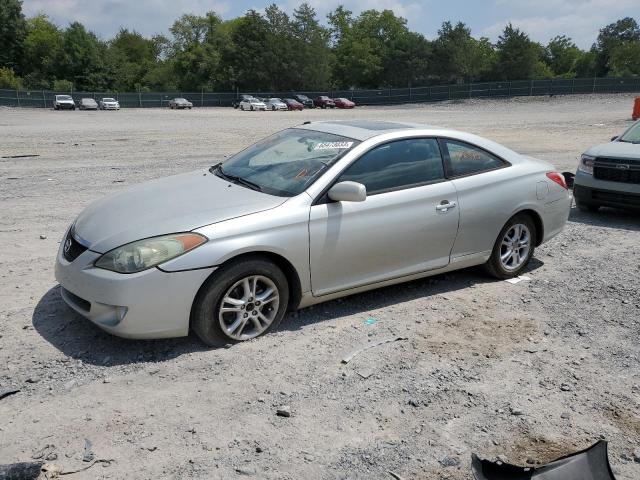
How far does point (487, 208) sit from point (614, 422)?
243 centimetres

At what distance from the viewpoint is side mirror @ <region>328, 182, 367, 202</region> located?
4574 mm

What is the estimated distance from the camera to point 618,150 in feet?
29.6

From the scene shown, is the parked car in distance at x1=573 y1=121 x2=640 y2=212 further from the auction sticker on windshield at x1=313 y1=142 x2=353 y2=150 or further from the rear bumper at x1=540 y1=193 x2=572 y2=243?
the auction sticker on windshield at x1=313 y1=142 x2=353 y2=150

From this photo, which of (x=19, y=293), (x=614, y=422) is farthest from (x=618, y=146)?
(x=19, y=293)

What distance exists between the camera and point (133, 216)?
14.5 ft

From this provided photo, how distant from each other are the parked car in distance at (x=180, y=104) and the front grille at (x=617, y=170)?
63976mm

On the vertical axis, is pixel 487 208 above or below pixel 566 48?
below

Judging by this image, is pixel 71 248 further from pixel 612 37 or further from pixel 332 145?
pixel 612 37

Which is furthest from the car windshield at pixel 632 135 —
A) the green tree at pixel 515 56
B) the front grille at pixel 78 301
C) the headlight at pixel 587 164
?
the green tree at pixel 515 56

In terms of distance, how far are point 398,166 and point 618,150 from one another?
17.8ft

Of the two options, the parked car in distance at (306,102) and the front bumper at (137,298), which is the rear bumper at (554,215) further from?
the parked car in distance at (306,102)

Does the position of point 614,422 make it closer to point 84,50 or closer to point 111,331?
point 111,331

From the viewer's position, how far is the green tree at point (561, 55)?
116500 mm

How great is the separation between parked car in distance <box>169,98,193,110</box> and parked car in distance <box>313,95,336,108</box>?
14892mm
